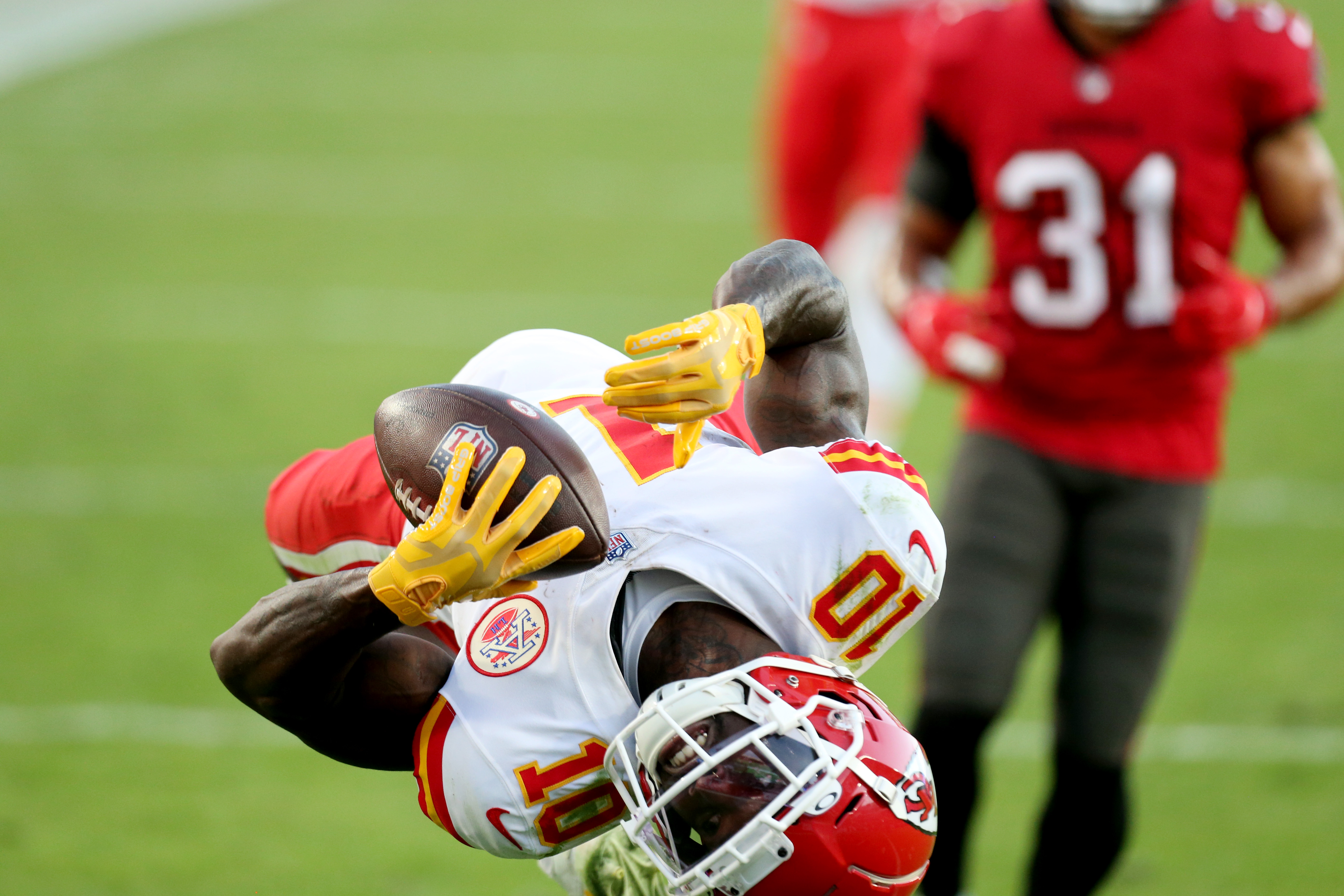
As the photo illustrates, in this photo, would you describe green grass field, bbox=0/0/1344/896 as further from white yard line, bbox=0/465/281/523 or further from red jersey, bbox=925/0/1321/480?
red jersey, bbox=925/0/1321/480

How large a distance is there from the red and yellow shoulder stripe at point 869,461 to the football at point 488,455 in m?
0.32

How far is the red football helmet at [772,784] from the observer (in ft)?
6.48

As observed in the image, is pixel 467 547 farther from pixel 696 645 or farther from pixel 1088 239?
pixel 1088 239

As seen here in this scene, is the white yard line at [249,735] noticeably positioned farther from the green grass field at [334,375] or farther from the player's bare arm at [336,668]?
the player's bare arm at [336,668]

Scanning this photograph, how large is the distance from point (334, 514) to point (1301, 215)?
6.94ft

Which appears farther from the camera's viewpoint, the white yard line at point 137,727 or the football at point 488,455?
the white yard line at point 137,727

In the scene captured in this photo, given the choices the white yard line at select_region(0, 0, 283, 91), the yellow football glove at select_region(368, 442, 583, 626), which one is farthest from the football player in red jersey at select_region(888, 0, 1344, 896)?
the white yard line at select_region(0, 0, 283, 91)

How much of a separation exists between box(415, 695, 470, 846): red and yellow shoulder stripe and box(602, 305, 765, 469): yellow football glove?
0.47 metres

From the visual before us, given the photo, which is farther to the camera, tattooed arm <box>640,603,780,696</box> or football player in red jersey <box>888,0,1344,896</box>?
football player in red jersey <box>888,0,1344,896</box>

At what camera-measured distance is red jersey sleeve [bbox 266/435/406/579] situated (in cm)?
243

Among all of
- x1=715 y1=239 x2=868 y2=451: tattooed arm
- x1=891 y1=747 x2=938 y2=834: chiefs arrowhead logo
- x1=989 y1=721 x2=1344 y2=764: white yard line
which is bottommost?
x1=989 y1=721 x2=1344 y2=764: white yard line

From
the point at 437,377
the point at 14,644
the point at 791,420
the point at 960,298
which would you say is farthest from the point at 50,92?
the point at 791,420

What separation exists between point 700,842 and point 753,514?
43 centimetres

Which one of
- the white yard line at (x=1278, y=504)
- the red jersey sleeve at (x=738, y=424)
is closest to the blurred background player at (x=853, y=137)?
the white yard line at (x=1278, y=504)
